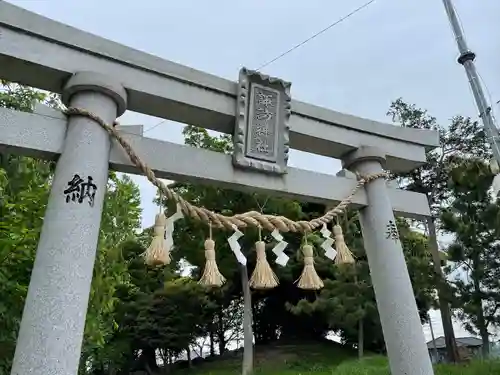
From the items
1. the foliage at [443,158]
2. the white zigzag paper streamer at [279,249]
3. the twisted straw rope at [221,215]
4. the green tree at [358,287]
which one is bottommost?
the white zigzag paper streamer at [279,249]

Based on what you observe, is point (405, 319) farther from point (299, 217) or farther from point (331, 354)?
point (331, 354)

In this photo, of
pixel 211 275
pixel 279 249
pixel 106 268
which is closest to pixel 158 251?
pixel 211 275

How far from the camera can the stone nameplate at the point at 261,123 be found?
2.61 metres

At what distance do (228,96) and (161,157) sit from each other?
0.61 metres

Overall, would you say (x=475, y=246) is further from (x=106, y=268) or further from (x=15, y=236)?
(x=15, y=236)

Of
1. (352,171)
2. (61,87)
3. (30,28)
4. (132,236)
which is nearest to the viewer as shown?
(30,28)

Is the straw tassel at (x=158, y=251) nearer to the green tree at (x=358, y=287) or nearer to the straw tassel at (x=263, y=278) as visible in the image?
the straw tassel at (x=263, y=278)

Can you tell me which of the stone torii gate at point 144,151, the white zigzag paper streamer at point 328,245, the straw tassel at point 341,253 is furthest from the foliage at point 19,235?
the straw tassel at point 341,253

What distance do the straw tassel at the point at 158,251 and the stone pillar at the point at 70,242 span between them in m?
→ 0.27

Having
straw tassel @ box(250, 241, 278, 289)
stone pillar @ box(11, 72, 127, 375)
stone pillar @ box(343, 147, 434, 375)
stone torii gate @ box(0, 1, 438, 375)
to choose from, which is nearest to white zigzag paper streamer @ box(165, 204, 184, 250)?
stone torii gate @ box(0, 1, 438, 375)

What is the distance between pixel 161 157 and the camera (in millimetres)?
2352

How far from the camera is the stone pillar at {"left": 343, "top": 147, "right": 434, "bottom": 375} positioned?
2.58 m

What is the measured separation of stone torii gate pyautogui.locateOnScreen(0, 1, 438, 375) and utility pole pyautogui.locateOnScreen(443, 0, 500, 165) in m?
0.44

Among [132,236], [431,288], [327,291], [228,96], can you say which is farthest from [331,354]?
[228,96]
